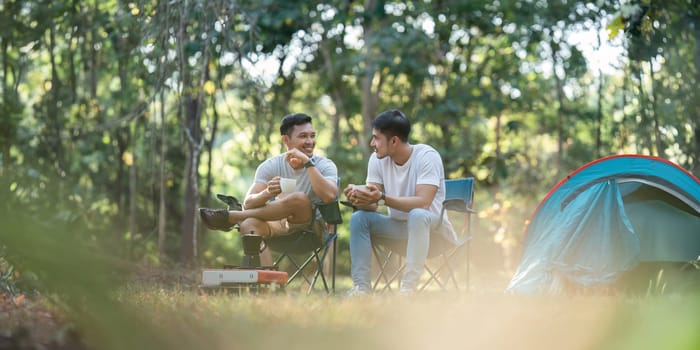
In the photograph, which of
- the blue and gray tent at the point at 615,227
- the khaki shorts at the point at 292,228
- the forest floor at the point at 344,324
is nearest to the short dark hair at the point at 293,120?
the khaki shorts at the point at 292,228

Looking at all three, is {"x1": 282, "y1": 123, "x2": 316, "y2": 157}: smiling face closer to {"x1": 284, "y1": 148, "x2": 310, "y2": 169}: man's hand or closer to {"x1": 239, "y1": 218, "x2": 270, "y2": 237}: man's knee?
{"x1": 284, "y1": 148, "x2": 310, "y2": 169}: man's hand

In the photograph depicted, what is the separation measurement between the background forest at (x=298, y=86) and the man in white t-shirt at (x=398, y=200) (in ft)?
8.07

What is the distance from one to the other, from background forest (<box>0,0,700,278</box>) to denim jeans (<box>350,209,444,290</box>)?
2.56 meters

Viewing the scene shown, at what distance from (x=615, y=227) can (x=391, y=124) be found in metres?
1.61

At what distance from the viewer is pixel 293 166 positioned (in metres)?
4.53

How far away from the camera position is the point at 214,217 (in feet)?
14.3

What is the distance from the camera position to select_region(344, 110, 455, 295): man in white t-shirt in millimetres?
4344

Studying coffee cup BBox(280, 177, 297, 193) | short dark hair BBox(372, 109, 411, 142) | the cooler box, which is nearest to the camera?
the cooler box

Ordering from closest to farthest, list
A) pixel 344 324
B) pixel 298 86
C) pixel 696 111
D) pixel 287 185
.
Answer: pixel 344 324 → pixel 287 185 → pixel 696 111 → pixel 298 86

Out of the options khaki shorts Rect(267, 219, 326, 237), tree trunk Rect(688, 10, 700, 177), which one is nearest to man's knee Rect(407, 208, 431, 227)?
khaki shorts Rect(267, 219, 326, 237)

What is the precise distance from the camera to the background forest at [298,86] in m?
7.62

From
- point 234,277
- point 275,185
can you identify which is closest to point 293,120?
point 275,185

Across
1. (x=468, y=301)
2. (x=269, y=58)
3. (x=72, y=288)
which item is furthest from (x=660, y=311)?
(x=269, y=58)

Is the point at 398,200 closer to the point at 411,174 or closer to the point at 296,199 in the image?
the point at 411,174
